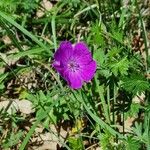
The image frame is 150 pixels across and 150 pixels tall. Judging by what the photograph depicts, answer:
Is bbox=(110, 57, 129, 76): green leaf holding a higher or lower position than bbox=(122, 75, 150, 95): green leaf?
higher

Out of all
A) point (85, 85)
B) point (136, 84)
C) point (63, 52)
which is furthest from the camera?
point (85, 85)

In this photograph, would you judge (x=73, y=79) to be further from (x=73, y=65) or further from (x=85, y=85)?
(x=85, y=85)

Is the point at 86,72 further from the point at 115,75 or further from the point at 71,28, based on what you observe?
the point at 71,28

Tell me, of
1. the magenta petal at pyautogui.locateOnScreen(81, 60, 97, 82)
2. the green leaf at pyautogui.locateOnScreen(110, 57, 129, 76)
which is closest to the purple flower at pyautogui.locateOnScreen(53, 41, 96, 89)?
the magenta petal at pyautogui.locateOnScreen(81, 60, 97, 82)

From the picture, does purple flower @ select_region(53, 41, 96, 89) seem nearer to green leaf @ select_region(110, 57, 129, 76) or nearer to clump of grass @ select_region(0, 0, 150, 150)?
clump of grass @ select_region(0, 0, 150, 150)

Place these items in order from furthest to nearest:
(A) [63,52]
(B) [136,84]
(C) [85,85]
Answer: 1. (C) [85,85]
2. (B) [136,84]
3. (A) [63,52]

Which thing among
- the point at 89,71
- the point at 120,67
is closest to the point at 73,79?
the point at 89,71

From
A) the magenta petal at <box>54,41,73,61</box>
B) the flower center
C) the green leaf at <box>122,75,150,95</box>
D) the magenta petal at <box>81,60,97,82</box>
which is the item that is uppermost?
the magenta petal at <box>54,41,73,61</box>

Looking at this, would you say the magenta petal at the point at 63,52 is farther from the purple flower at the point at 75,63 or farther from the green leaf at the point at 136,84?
the green leaf at the point at 136,84
